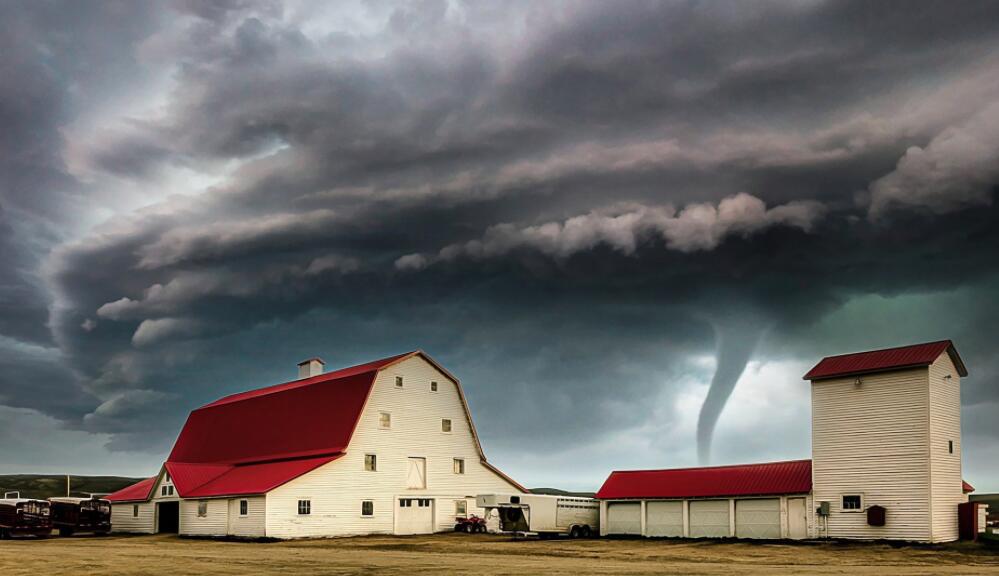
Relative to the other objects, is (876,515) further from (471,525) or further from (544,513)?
(471,525)

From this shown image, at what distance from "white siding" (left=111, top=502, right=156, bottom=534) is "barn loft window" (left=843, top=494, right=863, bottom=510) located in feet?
133

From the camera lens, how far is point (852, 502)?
1788 inches

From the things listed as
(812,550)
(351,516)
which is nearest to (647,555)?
(812,550)

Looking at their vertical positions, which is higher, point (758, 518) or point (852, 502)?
point (852, 502)

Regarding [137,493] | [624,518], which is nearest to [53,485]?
[137,493]

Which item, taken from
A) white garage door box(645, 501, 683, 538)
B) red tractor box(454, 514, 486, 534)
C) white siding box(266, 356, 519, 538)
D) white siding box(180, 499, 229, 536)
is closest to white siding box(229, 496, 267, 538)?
white siding box(266, 356, 519, 538)

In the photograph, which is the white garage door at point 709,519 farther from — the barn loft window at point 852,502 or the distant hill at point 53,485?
the distant hill at point 53,485

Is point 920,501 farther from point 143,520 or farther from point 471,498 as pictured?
point 143,520

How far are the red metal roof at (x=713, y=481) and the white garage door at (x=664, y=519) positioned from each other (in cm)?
58

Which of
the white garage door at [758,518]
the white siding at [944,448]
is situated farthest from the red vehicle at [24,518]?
the white siding at [944,448]

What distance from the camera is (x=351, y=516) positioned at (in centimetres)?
5366

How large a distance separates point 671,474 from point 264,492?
22.7m

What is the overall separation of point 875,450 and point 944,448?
9.72 ft

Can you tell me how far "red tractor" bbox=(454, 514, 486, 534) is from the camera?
5781 centimetres
